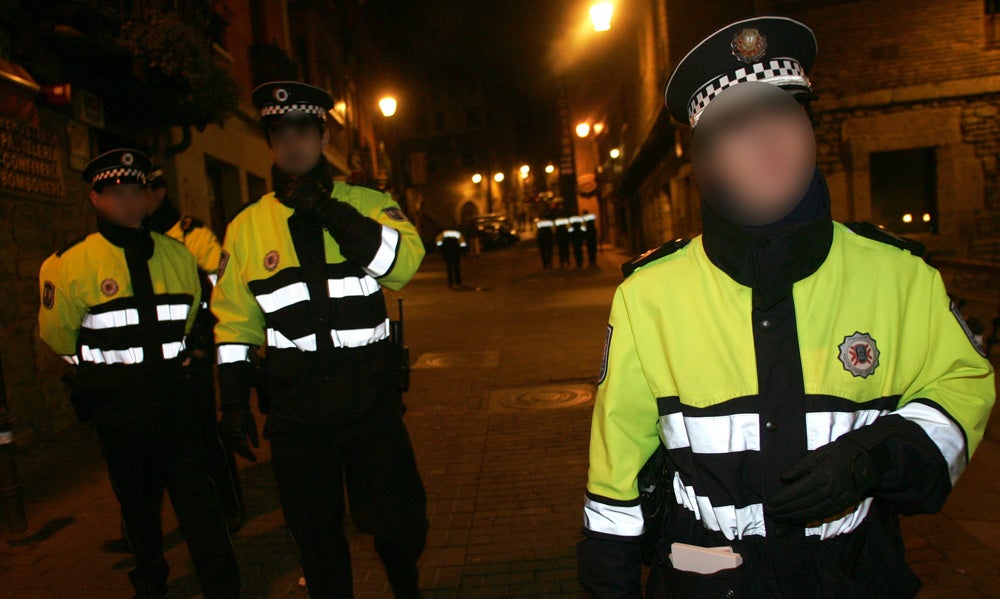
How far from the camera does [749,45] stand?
1627 mm

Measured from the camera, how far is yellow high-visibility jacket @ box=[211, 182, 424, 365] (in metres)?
2.85

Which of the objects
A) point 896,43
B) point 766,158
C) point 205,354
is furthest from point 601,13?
point 766,158

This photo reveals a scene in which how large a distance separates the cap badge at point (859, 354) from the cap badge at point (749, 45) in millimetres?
648

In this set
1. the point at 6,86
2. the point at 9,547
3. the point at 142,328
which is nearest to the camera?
the point at 142,328

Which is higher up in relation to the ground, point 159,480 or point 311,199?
point 311,199

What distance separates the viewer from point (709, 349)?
1.63m

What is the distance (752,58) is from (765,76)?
0.16 ft

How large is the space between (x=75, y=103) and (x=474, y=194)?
62509 millimetres

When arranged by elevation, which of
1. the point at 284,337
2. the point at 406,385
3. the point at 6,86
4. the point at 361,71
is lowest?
the point at 406,385

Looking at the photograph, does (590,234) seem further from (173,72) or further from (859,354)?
(859,354)

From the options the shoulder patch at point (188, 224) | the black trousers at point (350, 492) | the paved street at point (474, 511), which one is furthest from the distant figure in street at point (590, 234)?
the black trousers at point (350, 492)

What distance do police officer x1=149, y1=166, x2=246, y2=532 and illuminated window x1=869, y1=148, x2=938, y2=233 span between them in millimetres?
12011

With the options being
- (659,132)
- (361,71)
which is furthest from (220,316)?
(361,71)

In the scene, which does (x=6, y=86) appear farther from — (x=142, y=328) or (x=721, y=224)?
(x=721, y=224)
